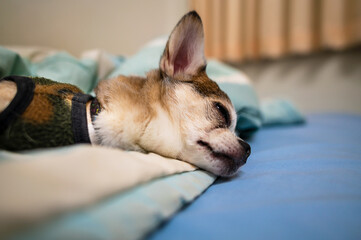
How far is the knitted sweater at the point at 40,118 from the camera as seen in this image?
2.01ft

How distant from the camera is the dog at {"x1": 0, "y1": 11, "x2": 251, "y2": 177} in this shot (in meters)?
0.65

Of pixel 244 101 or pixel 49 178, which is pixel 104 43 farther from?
pixel 49 178

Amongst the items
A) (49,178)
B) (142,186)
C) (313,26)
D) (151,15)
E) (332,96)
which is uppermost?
(151,15)

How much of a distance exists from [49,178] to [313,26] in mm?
2733

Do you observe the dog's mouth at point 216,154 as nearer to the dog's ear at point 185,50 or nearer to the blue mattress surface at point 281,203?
the blue mattress surface at point 281,203

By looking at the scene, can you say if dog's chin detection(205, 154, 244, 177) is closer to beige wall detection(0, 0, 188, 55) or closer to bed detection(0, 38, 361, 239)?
bed detection(0, 38, 361, 239)

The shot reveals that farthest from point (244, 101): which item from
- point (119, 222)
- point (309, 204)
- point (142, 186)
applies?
point (119, 222)

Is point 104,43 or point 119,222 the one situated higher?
point 104,43

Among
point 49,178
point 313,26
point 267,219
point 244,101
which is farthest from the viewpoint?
point 313,26

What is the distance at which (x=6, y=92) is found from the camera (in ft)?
2.19

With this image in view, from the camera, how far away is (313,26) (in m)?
2.34

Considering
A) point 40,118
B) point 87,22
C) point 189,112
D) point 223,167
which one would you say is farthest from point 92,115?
point 87,22

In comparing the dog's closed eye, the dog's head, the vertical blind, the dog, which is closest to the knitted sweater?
the dog

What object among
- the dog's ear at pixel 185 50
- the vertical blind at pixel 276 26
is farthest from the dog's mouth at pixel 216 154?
the vertical blind at pixel 276 26
